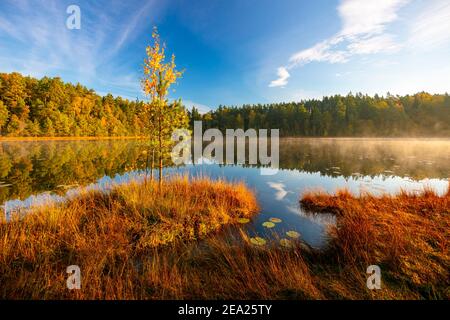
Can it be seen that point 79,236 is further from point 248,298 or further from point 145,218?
point 248,298

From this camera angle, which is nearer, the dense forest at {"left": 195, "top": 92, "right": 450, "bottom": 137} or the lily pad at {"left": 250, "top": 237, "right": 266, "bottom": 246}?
the lily pad at {"left": 250, "top": 237, "right": 266, "bottom": 246}

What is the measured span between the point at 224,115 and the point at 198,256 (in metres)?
118

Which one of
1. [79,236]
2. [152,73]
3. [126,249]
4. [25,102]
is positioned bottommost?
[126,249]

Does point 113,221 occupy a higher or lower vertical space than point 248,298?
higher

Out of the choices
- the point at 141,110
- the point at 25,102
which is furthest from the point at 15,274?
the point at 25,102

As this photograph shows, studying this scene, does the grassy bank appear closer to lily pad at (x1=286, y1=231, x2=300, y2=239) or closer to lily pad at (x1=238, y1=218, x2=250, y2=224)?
lily pad at (x1=238, y1=218, x2=250, y2=224)

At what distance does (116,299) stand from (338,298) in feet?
11.7

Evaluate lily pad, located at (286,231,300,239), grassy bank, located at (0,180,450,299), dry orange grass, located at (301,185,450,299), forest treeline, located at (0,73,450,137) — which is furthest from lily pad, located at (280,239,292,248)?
forest treeline, located at (0,73,450,137)

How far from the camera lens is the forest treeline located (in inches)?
2191

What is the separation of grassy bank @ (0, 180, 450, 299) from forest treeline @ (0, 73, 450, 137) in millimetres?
40441

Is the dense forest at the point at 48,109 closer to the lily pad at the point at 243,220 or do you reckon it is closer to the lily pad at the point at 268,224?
the lily pad at the point at 243,220

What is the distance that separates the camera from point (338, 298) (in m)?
3.26

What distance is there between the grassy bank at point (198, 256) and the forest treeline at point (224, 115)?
4044 centimetres
